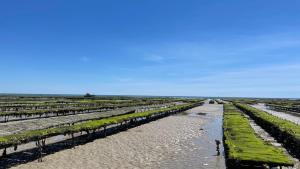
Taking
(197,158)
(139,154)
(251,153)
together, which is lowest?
(197,158)

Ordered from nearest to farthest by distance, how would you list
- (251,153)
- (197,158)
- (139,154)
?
(251,153), (197,158), (139,154)

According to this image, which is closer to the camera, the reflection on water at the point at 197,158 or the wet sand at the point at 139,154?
the wet sand at the point at 139,154

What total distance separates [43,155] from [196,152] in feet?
38.4

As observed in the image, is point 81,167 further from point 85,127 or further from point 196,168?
point 85,127

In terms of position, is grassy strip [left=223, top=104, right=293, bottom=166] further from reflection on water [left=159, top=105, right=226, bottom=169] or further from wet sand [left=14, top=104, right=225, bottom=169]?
wet sand [left=14, top=104, right=225, bottom=169]

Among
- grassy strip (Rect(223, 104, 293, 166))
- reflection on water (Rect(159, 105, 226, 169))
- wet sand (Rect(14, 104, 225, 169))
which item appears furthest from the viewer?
reflection on water (Rect(159, 105, 226, 169))

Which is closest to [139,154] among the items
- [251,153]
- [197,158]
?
[197,158]

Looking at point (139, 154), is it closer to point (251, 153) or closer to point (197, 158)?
point (197, 158)

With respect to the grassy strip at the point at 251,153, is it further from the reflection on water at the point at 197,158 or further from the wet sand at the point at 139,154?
the wet sand at the point at 139,154

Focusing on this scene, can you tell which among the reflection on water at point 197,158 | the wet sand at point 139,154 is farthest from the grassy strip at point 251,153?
the wet sand at point 139,154

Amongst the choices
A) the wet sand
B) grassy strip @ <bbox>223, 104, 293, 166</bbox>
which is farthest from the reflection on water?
grassy strip @ <bbox>223, 104, 293, 166</bbox>

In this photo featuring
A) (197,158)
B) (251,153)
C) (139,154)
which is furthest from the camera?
(139,154)

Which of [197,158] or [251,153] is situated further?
[197,158]

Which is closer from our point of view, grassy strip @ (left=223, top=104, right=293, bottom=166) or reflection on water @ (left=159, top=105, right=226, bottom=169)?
grassy strip @ (left=223, top=104, right=293, bottom=166)
